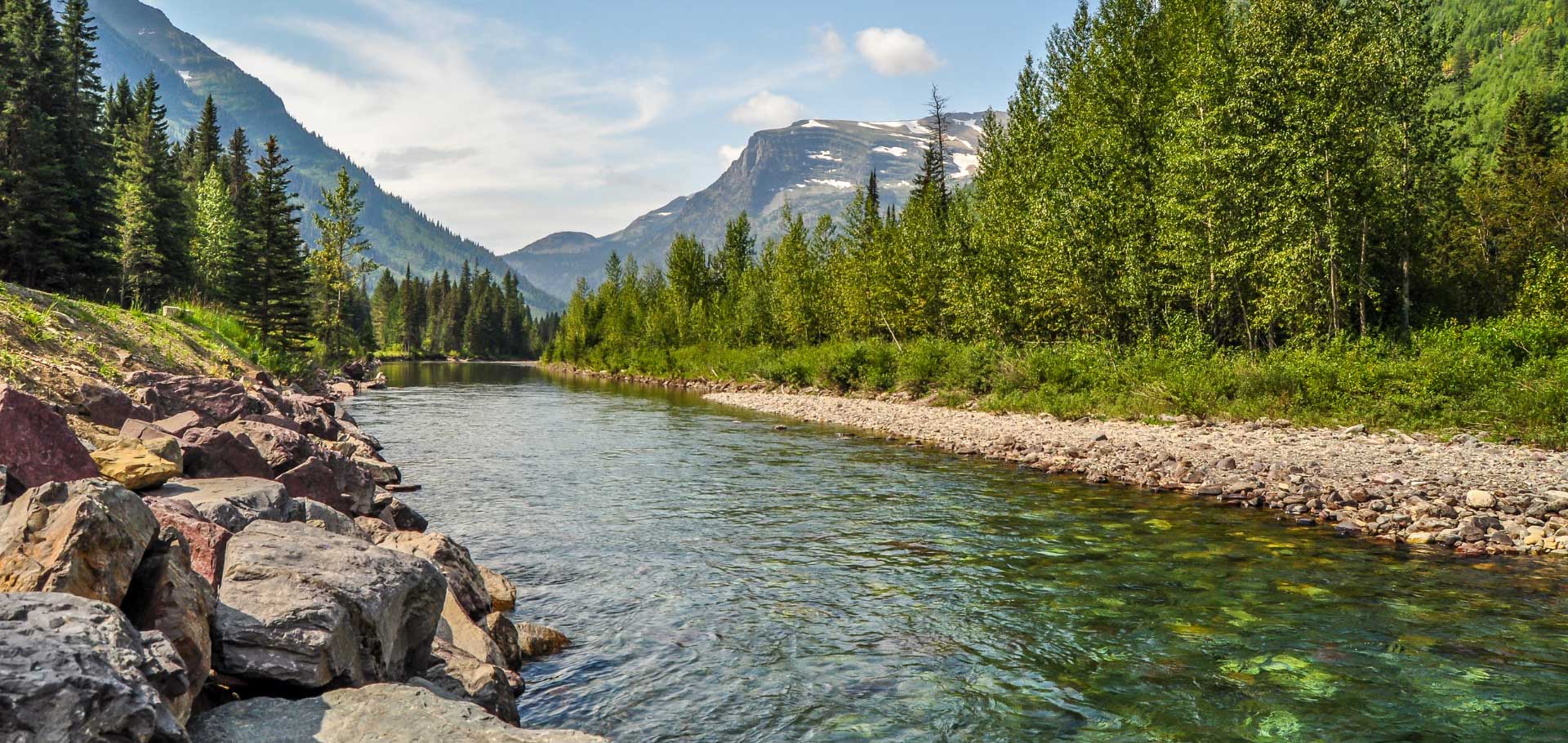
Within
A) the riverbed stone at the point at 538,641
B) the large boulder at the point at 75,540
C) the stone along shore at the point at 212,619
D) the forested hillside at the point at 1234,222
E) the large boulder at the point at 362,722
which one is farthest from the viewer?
the forested hillside at the point at 1234,222

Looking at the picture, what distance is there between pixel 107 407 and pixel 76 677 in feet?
34.4

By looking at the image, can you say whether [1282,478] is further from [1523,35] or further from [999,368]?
[1523,35]

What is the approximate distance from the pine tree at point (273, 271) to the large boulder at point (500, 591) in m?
48.6

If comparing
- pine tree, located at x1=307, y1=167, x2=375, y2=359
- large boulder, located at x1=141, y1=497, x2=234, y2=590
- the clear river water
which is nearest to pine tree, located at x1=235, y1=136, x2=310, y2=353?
pine tree, located at x1=307, y1=167, x2=375, y2=359

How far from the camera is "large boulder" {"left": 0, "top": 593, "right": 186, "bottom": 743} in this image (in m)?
3.42

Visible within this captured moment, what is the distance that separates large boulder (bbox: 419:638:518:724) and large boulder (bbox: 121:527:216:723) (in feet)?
5.85

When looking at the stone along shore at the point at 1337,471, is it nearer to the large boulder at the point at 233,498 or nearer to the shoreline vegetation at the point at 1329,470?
the shoreline vegetation at the point at 1329,470

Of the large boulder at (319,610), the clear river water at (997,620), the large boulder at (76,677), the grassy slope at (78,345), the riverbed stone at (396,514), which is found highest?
the grassy slope at (78,345)

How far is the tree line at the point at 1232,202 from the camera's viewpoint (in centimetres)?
2597

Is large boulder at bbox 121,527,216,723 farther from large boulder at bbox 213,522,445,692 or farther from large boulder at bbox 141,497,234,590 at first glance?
large boulder at bbox 141,497,234,590

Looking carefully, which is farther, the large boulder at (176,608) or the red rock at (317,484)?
the red rock at (317,484)

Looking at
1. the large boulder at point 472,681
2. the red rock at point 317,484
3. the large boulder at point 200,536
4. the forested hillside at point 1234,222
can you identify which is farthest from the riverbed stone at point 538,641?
the forested hillside at point 1234,222

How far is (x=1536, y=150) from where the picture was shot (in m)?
53.9

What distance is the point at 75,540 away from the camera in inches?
179
